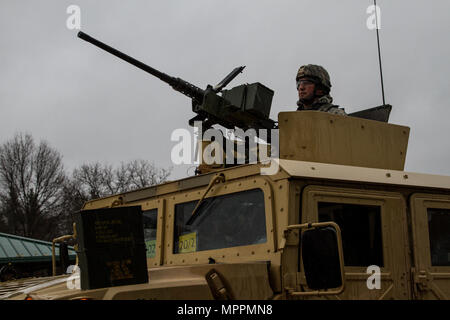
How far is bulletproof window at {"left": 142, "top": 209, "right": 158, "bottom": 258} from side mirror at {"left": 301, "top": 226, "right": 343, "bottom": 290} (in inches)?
67.5

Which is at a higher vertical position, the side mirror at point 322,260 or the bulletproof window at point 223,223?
the bulletproof window at point 223,223

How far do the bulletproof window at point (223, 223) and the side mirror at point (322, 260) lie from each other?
0.56m

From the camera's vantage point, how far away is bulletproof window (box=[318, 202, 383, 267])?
3.74 m

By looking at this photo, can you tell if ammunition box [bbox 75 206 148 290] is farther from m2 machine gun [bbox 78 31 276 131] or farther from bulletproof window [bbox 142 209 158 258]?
m2 machine gun [bbox 78 31 276 131]

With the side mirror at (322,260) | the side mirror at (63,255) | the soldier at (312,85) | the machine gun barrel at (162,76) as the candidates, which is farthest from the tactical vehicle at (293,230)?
the machine gun barrel at (162,76)

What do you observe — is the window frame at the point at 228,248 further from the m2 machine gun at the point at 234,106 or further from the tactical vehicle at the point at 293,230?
the m2 machine gun at the point at 234,106

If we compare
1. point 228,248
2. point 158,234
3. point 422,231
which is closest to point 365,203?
point 422,231

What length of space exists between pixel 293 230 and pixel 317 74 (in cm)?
211

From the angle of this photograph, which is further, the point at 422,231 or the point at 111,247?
the point at 422,231

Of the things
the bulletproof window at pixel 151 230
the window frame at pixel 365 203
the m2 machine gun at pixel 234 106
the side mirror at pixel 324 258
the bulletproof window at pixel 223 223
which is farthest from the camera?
the m2 machine gun at pixel 234 106

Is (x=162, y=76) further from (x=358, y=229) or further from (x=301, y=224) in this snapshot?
(x=301, y=224)

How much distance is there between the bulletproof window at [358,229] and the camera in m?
3.74

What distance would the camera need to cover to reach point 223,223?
403cm
